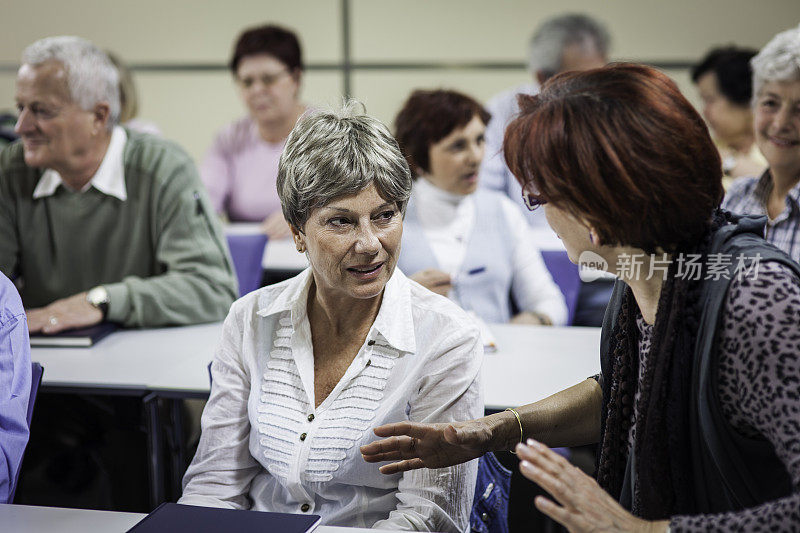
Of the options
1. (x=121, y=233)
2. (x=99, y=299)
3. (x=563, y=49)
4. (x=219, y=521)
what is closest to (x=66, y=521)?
(x=219, y=521)

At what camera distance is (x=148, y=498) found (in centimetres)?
217

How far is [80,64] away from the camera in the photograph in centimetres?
Result: 247

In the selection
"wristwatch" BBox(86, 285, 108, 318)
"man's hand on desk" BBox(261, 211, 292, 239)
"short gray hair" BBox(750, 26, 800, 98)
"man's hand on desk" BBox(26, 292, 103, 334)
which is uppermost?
"short gray hair" BBox(750, 26, 800, 98)

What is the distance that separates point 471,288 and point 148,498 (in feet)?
4.11

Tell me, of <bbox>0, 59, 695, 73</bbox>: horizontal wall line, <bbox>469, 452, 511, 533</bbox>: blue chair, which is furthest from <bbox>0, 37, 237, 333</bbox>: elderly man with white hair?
<bbox>0, 59, 695, 73</bbox>: horizontal wall line

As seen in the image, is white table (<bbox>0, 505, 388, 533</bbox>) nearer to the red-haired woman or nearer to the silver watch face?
the red-haired woman

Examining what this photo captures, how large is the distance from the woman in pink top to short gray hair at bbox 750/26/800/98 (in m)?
2.36

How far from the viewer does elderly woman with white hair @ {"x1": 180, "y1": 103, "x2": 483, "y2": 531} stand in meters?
1.51

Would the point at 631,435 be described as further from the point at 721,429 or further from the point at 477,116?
the point at 477,116

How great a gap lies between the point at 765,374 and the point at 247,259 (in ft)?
6.62

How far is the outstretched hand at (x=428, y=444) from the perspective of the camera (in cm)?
133

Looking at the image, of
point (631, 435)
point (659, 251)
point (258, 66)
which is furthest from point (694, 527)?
point (258, 66)

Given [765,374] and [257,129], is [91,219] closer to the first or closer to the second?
[257,129]

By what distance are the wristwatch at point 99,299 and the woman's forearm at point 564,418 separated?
1.42 meters
